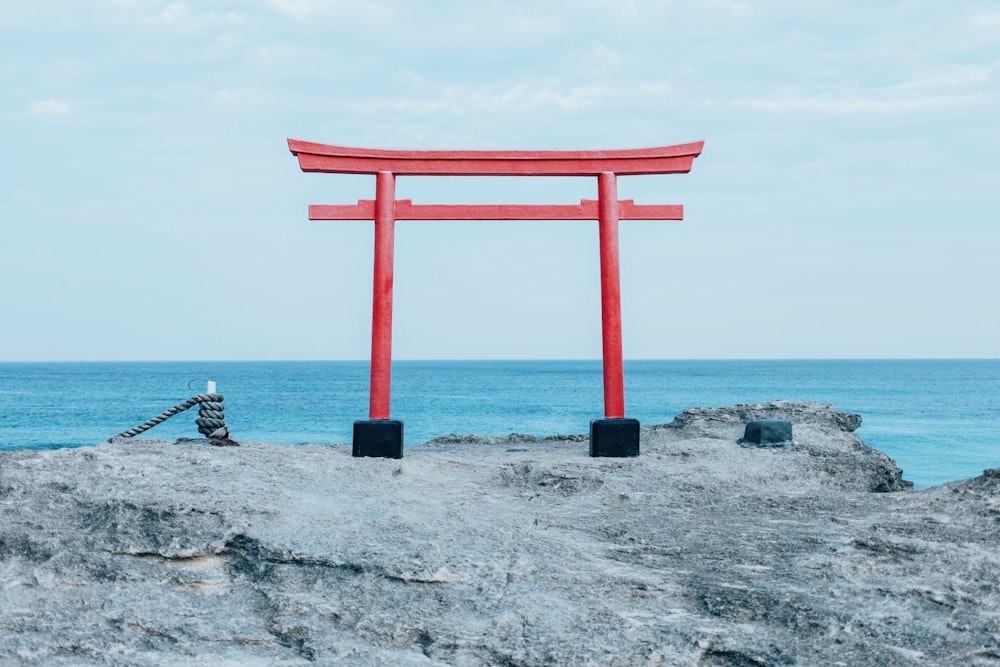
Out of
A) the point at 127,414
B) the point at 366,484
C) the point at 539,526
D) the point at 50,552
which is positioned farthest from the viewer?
the point at 127,414

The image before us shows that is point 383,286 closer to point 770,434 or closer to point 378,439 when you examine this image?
point 378,439

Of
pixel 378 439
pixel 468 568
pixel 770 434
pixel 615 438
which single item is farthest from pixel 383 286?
pixel 770 434

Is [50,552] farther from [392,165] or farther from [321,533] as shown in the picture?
[392,165]

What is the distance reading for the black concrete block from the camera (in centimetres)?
762

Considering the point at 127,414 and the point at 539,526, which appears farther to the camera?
the point at 127,414

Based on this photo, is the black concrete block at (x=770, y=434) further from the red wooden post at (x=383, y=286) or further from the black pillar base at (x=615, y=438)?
the red wooden post at (x=383, y=286)

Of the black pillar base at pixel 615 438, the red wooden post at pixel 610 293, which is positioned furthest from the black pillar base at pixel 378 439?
the red wooden post at pixel 610 293

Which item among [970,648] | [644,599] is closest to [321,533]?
[644,599]

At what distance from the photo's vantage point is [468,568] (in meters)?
3.81

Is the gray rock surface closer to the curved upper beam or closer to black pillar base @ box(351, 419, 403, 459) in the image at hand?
black pillar base @ box(351, 419, 403, 459)

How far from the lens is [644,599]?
3.55m

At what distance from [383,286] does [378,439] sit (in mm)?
1438

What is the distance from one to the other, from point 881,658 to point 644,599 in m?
0.99

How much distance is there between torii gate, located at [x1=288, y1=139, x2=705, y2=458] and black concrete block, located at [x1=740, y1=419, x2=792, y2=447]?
4.74 ft
